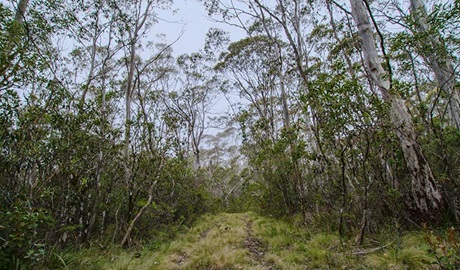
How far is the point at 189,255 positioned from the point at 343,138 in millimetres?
3766

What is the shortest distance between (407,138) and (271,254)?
3.14 meters

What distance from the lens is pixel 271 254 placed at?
402 centimetres

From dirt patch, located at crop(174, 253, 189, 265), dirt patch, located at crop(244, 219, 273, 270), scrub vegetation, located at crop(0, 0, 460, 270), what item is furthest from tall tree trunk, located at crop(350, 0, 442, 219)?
dirt patch, located at crop(174, 253, 189, 265)

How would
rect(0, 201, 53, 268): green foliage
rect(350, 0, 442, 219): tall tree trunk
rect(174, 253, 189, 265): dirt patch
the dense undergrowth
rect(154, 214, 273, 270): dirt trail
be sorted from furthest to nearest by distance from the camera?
rect(174, 253, 189, 265): dirt patch, rect(154, 214, 273, 270): dirt trail, rect(350, 0, 442, 219): tall tree trunk, the dense undergrowth, rect(0, 201, 53, 268): green foliage

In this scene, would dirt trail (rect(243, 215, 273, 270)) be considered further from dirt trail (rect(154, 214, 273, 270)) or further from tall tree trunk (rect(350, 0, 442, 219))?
tall tree trunk (rect(350, 0, 442, 219))

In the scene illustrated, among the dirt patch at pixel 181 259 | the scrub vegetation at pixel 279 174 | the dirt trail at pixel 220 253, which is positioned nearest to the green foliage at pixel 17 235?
the scrub vegetation at pixel 279 174

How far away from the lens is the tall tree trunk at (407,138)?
351 centimetres

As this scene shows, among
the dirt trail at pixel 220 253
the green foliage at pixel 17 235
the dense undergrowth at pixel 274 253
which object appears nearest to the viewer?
the green foliage at pixel 17 235

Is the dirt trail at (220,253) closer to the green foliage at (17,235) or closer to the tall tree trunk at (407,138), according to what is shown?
the green foliage at (17,235)

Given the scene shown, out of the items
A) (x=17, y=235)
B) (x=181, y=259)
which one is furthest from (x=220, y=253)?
(x=17, y=235)

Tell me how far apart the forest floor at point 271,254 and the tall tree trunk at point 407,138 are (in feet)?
2.02

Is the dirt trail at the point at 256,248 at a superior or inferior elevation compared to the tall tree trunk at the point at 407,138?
inferior

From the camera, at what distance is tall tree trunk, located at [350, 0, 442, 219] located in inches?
138

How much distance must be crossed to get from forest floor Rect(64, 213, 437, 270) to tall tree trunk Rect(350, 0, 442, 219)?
616mm
